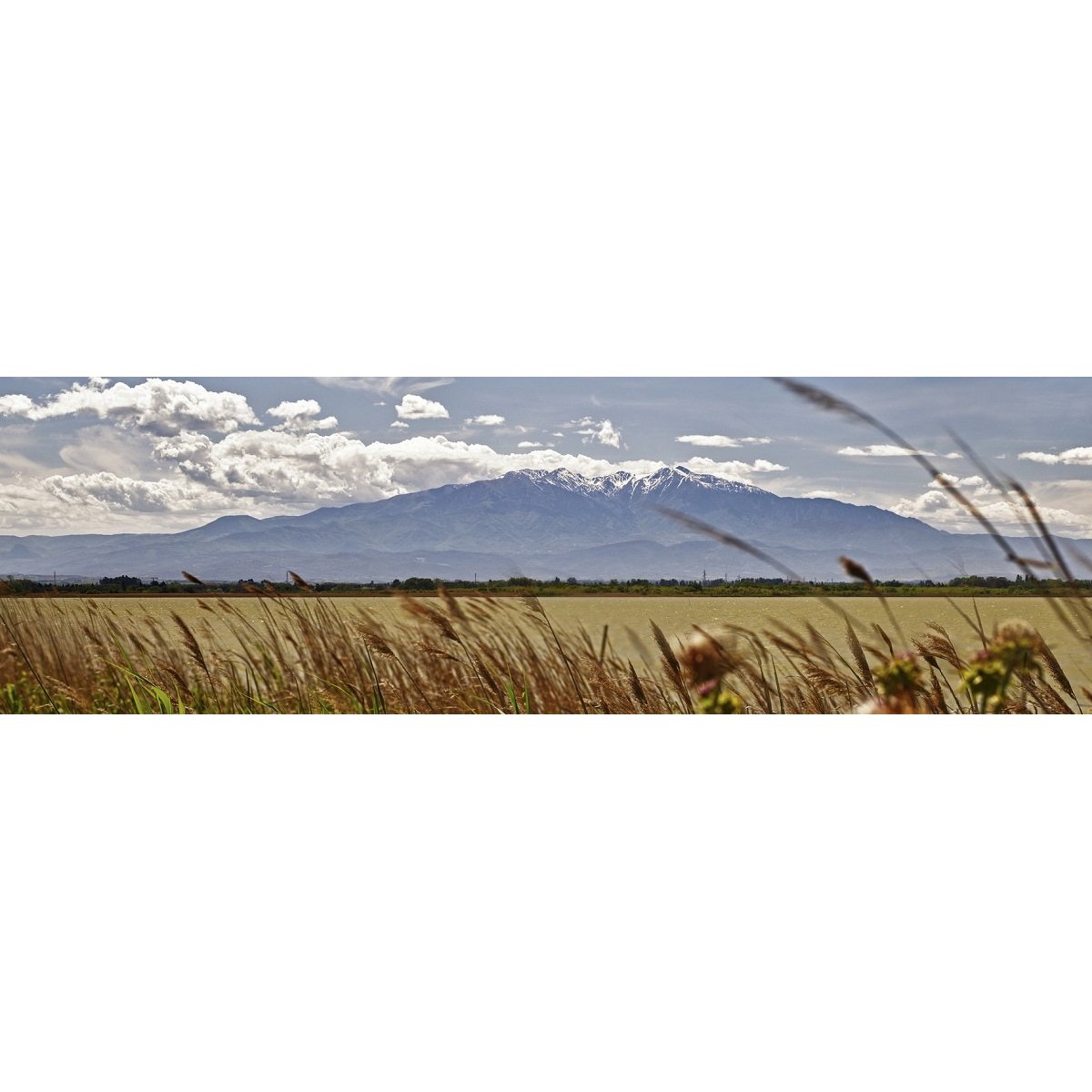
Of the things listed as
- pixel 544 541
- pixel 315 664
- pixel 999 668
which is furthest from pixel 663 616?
pixel 315 664

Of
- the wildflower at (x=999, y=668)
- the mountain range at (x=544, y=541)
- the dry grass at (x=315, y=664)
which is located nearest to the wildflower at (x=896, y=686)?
the wildflower at (x=999, y=668)

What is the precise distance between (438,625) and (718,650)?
3.73 ft

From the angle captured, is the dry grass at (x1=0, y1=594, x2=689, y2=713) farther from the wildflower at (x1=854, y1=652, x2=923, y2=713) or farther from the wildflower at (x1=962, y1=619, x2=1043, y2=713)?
the wildflower at (x1=962, y1=619, x2=1043, y2=713)

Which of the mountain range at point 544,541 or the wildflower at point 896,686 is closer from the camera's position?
the wildflower at point 896,686

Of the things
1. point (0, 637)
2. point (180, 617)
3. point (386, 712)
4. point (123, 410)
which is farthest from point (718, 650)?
point (0, 637)

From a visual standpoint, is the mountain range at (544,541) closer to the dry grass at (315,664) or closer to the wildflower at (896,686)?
the dry grass at (315,664)

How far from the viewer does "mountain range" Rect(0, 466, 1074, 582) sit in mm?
4082

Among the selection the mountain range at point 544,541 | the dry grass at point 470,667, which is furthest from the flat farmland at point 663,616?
the mountain range at point 544,541

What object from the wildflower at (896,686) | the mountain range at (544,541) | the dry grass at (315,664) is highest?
the mountain range at (544,541)

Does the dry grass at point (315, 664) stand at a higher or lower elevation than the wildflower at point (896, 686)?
lower

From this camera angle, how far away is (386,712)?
13.4ft

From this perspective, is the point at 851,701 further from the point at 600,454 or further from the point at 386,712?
the point at 386,712

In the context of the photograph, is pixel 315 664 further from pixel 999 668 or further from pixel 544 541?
pixel 999 668

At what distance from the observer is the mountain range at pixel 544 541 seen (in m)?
4.08
